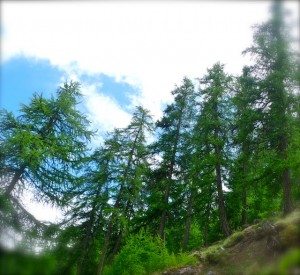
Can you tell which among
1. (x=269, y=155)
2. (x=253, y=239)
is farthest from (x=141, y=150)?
(x=253, y=239)

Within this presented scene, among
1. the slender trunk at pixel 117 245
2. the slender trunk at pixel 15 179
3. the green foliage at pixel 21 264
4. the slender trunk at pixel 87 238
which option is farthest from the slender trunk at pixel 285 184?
the green foliage at pixel 21 264

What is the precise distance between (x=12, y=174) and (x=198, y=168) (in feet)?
37.1

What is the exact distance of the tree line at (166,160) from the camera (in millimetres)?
12633

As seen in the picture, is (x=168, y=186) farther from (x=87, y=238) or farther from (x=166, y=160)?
(x=87, y=238)

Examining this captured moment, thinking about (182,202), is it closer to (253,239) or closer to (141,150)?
(141,150)

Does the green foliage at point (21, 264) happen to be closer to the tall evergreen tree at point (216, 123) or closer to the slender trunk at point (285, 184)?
the slender trunk at point (285, 184)

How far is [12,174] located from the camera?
40.7 feet

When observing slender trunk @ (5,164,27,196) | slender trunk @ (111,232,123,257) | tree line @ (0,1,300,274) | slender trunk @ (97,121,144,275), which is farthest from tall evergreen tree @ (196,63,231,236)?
slender trunk @ (5,164,27,196)

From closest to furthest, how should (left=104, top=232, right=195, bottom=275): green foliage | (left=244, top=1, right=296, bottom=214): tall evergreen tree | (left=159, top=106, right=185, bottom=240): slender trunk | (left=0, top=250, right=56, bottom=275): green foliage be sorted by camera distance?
1. (left=0, top=250, right=56, bottom=275): green foliage
2. (left=104, top=232, right=195, bottom=275): green foliage
3. (left=244, top=1, right=296, bottom=214): tall evergreen tree
4. (left=159, top=106, right=185, bottom=240): slender trunk

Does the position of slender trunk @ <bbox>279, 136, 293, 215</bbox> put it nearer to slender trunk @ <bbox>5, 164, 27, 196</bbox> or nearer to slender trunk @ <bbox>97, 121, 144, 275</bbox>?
slender trunk @ <bbox>97, 121, 144, 275</bbox>

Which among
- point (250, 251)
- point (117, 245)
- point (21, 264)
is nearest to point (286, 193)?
point (250, 251)

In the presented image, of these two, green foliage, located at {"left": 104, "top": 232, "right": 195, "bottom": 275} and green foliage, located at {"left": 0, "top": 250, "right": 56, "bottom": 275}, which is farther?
green foliage, located at {"left": 104, "top": 232, "right": 195, "bottom": 275}

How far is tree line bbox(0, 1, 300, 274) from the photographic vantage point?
1263cm

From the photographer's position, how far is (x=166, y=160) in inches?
930
